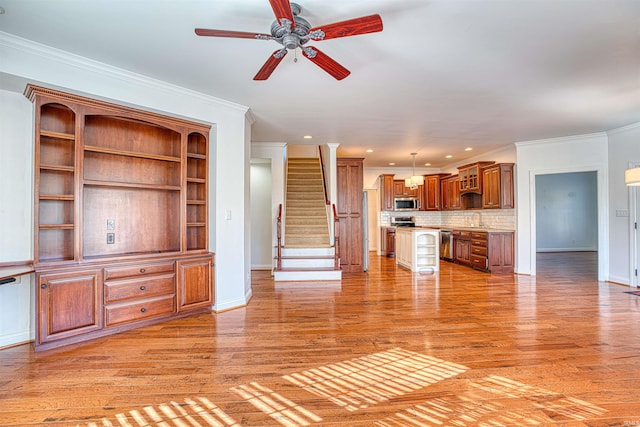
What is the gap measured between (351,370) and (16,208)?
139 inches

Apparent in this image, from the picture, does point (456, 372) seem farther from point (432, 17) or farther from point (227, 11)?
point (227, 11)

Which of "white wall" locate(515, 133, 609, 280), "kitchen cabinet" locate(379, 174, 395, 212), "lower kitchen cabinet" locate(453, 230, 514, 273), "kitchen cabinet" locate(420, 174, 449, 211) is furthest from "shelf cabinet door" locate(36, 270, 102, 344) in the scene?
"kitchen cabinet" locate(420, 174, 449, 211)

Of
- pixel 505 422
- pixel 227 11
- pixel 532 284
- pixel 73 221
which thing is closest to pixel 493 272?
pixel 532 284

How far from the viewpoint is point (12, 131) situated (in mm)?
2984

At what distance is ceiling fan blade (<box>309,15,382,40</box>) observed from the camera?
196cm

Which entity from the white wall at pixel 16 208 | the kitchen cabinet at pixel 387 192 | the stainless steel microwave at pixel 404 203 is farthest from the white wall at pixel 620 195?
the white wall at pixel 16 208

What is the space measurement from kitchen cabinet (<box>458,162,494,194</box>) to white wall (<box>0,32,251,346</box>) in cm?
562

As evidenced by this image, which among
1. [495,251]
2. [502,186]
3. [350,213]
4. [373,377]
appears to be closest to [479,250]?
[495,251]

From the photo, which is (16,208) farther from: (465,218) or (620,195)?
(465,218)

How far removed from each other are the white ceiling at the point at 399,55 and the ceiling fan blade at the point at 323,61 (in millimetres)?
342

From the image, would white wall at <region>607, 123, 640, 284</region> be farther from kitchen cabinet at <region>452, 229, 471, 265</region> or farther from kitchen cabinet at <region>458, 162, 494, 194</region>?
kitchen cabinet at <region>452, 229, 471, 265</region>

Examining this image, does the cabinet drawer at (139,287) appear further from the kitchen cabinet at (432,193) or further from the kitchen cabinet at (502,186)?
the kitchen cabinet at (432,193)

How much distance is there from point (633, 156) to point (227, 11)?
6.92m

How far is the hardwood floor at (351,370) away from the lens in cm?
193
